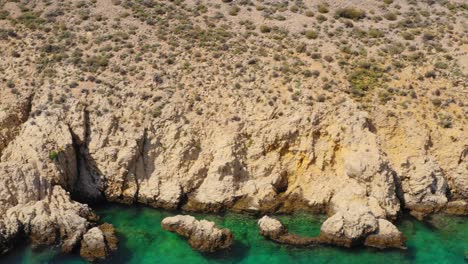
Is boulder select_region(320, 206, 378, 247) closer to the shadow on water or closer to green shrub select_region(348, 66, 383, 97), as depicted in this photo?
the shadow on water

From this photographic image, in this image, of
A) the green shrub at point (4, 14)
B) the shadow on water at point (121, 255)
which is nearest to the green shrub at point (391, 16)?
the shadow on water at point (121, 255)

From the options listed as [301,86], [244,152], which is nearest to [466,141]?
[301,86]

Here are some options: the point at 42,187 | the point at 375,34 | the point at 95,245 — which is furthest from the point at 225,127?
the point at 375,34

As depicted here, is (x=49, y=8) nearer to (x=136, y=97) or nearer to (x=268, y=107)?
(x=136, y=97)

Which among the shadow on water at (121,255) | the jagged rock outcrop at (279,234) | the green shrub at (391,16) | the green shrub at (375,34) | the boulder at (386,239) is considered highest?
the green shrub at (391,16)

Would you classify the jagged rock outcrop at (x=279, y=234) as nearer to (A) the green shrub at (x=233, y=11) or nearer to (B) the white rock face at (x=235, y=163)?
(B) the white rock face at (x=235, y=163)

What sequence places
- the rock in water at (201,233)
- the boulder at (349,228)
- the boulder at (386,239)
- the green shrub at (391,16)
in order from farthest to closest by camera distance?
the green shrub at (391,16), the boulder at (386,239), the boulder at (349,228), the rock in water at (201,233)
